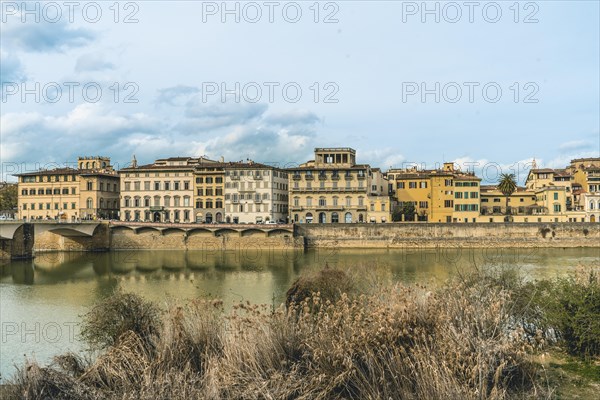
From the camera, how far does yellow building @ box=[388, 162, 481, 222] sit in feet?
232

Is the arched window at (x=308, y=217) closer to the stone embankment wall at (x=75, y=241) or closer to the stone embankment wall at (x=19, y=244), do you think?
the stone embankment wall at (x=75, y=241)

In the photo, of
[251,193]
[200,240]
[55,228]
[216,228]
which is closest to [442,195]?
[251,193]

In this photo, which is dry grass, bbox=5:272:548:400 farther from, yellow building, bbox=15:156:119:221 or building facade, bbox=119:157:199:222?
yellow building, bbox=15:156:119:221

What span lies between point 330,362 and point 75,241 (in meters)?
62.3

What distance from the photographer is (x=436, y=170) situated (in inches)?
3130

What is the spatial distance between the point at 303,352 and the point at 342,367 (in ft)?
2.67

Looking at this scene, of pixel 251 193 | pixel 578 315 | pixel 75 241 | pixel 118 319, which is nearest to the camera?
pixel 578 315

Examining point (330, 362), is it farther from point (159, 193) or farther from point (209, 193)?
point (159, 193)

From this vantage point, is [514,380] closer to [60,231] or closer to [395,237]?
[395,237]

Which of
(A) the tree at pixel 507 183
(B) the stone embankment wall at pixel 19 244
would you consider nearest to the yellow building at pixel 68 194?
(B) the stone embankment wall at pixel 19 244

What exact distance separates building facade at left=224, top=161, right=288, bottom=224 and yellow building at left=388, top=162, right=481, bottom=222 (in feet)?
56.3

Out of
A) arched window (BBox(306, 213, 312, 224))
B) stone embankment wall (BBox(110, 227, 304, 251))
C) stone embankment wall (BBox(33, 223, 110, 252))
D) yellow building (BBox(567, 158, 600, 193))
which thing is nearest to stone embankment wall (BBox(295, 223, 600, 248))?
stone embankment wall (BBox(110, 227, 304, 251))

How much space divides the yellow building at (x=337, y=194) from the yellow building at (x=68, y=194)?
2579 centimetres

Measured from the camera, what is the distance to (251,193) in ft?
237
